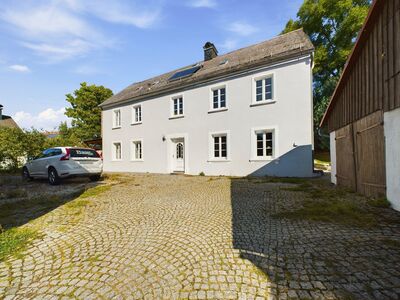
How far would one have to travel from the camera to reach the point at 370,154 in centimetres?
605

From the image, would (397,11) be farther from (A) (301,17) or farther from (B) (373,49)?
(A) (301,17)

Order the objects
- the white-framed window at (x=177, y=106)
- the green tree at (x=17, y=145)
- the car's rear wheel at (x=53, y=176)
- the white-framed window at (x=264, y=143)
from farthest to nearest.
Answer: the green tree at (x=17, y=145), the white-framed window at (x=177, y=106), the white-framed window at (x=264, y=143), the car's rear wheel at (x=53, y=176)

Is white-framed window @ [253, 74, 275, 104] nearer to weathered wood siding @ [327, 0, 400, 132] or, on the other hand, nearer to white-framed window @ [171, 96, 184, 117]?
weathered wood siding @ [327, 0, 400, 132]

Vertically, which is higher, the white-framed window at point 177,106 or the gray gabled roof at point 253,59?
the gray gabled roof at point 253,59

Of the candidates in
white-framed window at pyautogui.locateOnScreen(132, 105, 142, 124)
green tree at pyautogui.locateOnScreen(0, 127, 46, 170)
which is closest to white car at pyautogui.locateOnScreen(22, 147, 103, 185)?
green tree at pyautogui.locateOnScreen(0, 127, 46, 170)

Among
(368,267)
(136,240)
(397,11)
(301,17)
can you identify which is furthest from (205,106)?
(301,17)

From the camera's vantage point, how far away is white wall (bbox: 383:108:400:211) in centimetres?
473

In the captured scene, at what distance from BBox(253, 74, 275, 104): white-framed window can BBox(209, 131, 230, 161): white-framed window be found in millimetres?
2502

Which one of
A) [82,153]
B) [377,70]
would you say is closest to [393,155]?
[377,70]

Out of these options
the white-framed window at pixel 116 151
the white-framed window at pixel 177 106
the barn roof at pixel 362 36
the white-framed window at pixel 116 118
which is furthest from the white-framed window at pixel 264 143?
the white-framed window at pixel 116 118

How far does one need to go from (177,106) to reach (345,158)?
1019 cm

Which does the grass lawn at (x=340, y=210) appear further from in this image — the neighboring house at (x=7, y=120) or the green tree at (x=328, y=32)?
the neighboring house at (x=7, y=120)

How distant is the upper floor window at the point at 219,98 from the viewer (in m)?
13.1

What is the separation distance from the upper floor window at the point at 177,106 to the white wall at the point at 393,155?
11134mm
